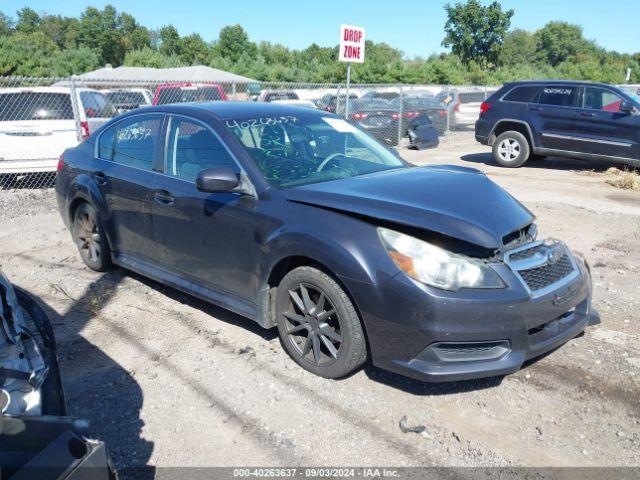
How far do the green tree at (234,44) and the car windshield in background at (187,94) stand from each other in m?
43.1

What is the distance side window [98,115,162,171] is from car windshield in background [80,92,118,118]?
6917mm

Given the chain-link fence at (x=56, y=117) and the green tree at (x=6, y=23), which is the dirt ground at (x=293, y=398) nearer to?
the chain-link fence at (x=56, y=117)


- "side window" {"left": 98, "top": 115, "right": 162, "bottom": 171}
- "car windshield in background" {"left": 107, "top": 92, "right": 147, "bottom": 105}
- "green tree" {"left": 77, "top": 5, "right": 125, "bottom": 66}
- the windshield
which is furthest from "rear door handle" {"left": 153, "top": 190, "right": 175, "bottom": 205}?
"green tree" {"left": 77, "top": 5, "right": 125, "bottom": 66}

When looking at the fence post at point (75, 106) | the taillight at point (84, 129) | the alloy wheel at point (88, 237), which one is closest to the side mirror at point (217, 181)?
the alloy wheel at point (88, 237)

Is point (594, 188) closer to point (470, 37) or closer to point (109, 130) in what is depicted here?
point (109, 130)

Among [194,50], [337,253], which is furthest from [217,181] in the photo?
[194,50]

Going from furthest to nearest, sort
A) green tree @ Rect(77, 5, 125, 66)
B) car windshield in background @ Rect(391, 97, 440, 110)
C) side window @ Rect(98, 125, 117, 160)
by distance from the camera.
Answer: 1. green tree @ Rect(77, 5, 125, 66)
2. car windshield in background @ Rect(391, 97, 440, 110)
3. side window @ Rect(98, 125, 117, 160)

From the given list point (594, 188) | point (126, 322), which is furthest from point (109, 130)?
point (594, 188)

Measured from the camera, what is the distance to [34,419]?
6.45 feet

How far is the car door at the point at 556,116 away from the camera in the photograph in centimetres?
1164

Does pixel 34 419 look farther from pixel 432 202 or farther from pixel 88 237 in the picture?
pixel 88 237

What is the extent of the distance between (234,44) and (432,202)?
68117 millimetres

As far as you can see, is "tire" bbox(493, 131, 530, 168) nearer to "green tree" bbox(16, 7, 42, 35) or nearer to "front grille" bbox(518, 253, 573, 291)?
→ "front grille" bbox(518, 253, 573, 291)

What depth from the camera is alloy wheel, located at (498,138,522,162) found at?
488 inches
